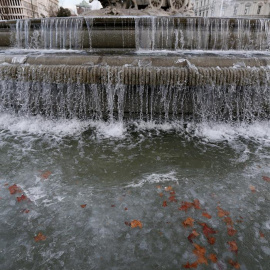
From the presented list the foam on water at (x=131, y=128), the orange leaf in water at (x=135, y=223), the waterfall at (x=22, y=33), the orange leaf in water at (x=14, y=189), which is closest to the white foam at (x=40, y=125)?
the foam on water at (x=131, y=128)

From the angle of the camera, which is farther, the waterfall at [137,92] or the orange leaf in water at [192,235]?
the waterfall at [137,92]

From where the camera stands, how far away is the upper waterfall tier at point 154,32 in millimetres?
6523

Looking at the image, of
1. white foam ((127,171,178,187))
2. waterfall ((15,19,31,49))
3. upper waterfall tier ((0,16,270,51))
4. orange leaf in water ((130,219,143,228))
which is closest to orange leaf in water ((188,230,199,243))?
orange leaf in water ((130,219,143,228))

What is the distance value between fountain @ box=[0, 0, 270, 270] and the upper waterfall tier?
1.2 inches

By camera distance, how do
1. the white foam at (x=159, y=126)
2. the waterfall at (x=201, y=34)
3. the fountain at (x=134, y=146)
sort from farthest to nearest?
the waterfall at (x=201, y=34)
the white foam at (x=159, y=126)
the fountain at (x=134, y=146)

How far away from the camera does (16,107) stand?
5531 mm

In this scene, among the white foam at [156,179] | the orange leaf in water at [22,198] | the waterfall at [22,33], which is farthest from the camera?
the waterfall at [22,33]

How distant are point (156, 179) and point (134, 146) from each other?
1.09m

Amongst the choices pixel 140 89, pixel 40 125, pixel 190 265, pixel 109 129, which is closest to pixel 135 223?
pixel 190 265

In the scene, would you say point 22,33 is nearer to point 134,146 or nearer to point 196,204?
point 134,146

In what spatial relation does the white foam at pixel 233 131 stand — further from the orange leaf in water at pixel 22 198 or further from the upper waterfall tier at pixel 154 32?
the orange leaf in water at pixel 22 198

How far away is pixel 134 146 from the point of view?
4324mm

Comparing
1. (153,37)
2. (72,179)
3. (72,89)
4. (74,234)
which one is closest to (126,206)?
(74,234)

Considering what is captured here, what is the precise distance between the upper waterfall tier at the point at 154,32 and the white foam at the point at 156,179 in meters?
4.71
